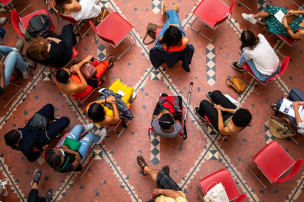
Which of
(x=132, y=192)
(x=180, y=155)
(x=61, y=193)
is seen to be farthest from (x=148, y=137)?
(x=61, y=193)

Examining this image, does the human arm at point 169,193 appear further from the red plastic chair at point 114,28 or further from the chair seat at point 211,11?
the chair seat at point 211,11

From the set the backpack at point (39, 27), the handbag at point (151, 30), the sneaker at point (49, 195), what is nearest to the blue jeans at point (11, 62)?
the backpack at point (39, 27)

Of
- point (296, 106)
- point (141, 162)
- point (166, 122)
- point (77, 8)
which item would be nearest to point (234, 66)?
point (296, 106)

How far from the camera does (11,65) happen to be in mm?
4887

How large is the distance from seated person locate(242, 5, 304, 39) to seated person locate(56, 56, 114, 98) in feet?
10.9

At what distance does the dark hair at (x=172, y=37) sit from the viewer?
426cm

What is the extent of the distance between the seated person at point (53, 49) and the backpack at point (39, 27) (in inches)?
8.2

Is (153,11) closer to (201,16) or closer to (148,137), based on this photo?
(201,16)

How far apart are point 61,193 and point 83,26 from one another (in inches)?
139

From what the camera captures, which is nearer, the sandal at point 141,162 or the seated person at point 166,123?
the seated person at point 166,123

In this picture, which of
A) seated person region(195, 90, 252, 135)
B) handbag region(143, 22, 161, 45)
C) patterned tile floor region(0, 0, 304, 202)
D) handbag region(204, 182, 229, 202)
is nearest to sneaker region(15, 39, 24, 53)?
patterned tile floor region(0, 0, 304, 202)

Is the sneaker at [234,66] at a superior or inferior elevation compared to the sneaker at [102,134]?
superior

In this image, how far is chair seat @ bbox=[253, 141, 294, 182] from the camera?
175 inches

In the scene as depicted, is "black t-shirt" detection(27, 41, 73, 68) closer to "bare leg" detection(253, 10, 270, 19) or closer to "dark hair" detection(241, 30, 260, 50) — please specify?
"dark hair" detection(241, 30, 260, 50)
